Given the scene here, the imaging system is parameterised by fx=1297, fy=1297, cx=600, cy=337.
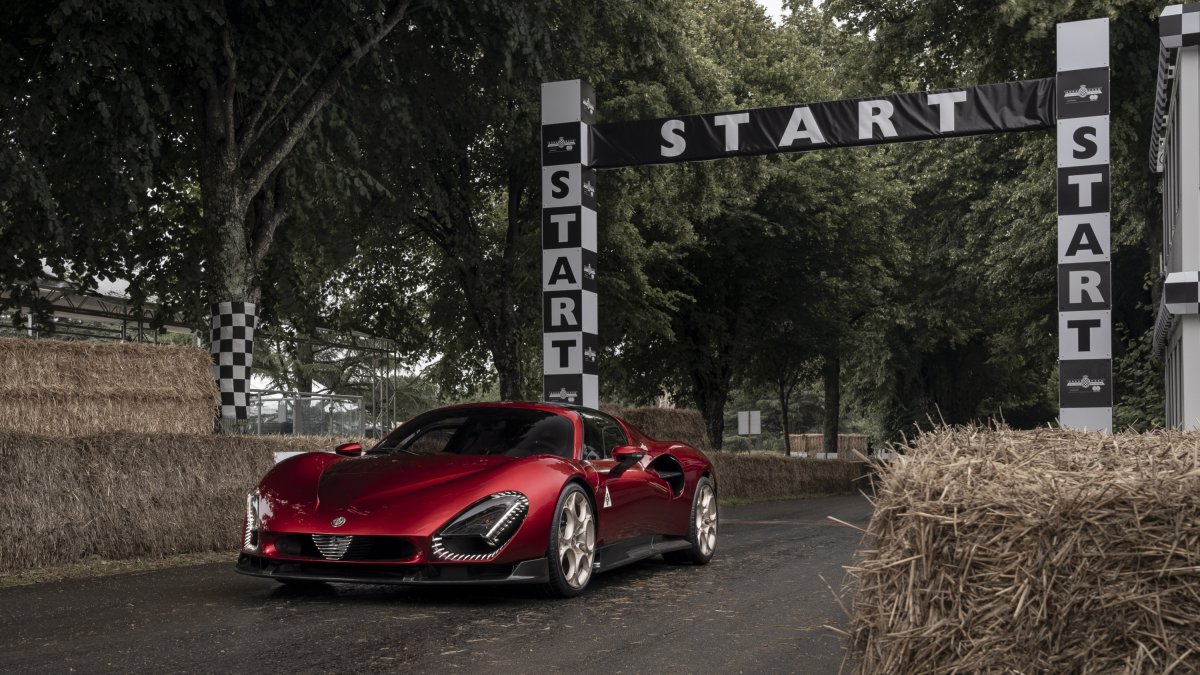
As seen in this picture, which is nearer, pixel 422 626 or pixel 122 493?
pixel 422 626

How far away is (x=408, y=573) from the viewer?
7.71 metres

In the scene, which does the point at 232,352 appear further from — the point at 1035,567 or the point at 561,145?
the point at 1035,567

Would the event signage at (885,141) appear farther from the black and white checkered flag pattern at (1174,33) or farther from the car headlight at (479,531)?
the car headlight at (479,531)

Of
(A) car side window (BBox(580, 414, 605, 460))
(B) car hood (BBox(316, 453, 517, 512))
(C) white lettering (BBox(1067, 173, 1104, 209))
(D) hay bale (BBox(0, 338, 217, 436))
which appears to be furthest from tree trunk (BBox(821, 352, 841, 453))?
(B) car hood (BBox(316, 453, 517, 512))

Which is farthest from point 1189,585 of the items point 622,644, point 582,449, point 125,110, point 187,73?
point 187,73

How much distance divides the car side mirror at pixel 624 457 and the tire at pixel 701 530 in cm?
139

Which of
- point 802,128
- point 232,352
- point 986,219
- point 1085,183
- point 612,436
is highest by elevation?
point 986,219

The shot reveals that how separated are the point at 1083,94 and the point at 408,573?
12.2 meters

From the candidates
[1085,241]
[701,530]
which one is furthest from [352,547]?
[1085,241]

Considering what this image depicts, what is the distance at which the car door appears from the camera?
9.17 m

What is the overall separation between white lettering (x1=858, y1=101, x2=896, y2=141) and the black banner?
14 millimetres

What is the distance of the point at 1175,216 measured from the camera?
1866 cm

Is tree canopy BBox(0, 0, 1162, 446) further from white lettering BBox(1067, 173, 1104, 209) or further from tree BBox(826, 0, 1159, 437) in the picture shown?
white lettering BBox(1067, 173, 1104, 209)

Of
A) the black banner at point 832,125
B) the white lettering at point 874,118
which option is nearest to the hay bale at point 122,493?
the black banner at point 832,125
